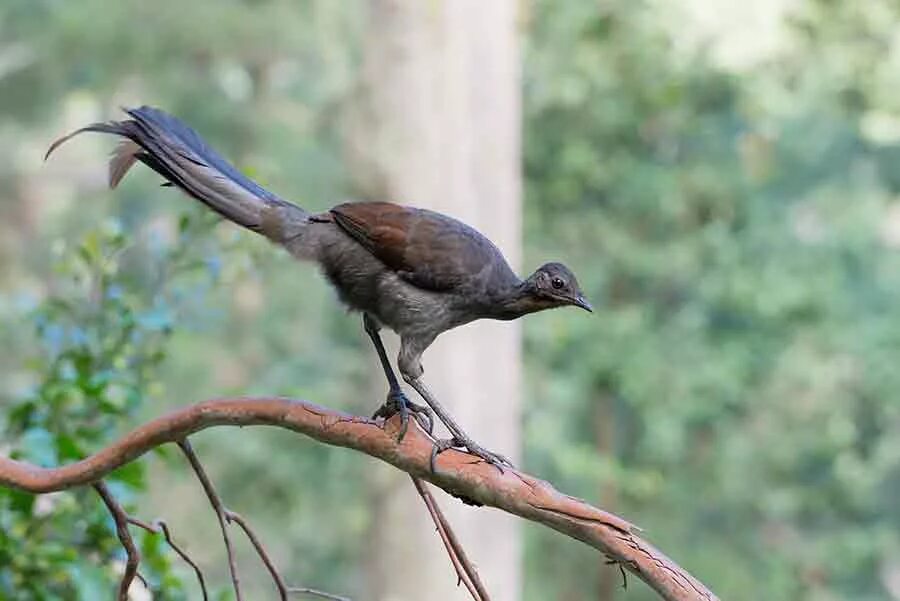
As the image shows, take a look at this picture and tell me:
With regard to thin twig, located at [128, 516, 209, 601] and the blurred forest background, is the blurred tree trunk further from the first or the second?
the blurred forest background

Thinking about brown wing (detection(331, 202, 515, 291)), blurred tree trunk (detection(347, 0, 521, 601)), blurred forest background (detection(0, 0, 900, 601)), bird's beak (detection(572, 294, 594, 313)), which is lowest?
bird's beak (detection(572, 294, 594, 313))

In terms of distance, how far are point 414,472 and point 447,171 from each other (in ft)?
6.70

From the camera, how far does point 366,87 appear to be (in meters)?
3.20

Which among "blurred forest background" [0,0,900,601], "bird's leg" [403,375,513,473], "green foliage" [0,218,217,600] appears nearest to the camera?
"bird's leg" [403,375,513,473]

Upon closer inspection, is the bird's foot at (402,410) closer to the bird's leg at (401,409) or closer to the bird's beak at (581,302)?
the bird's leg at (401,409)

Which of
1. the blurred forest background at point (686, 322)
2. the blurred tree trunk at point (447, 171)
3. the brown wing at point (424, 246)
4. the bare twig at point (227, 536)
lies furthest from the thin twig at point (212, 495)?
the blurred forest background at point (686, 322)

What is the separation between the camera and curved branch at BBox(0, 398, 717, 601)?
3.24ft

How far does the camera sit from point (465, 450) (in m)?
1.15

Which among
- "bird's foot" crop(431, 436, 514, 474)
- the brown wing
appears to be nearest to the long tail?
the brown wing

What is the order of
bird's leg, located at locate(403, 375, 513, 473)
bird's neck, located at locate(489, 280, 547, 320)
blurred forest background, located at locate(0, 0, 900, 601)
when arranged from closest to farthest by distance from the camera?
bird's leg, located at locate(403, 375, 513, 473), bird's neck, located at locate(489, 280, 547, 320), blurred forest background, located at locate(0, 0, 900, 601)

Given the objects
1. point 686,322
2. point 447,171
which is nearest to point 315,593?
point 447,171

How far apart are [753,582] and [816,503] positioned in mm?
505

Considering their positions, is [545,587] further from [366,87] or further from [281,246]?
[281,246]

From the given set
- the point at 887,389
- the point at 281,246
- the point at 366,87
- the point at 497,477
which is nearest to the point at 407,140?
the point at 366,87
